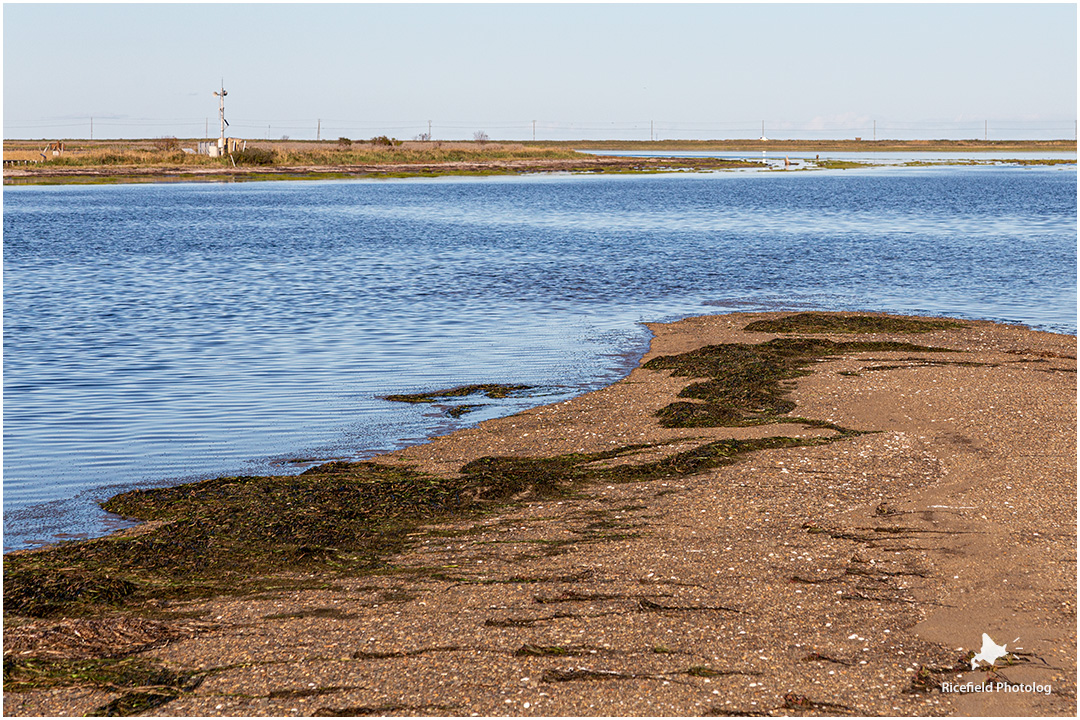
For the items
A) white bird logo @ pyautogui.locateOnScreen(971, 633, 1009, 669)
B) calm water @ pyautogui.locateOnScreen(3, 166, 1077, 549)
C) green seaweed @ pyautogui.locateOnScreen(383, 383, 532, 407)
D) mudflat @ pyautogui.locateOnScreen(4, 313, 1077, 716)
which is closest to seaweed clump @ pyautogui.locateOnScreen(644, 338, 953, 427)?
mudflat @ pyautogui.locateOnScreen(4, 313, 1077, 716)

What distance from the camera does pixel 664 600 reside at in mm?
7684

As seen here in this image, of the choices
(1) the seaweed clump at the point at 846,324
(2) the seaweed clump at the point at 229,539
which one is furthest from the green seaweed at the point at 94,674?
(1) the seaweed clump at the point at 846,324

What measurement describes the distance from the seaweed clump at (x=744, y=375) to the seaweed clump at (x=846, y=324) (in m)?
1.86

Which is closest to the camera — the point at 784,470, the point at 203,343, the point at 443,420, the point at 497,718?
the point at 497,718

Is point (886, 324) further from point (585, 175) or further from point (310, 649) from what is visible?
point (585, 175)

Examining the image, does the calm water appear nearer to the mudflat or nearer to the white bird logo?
the mudflat

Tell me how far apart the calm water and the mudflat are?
2.95 m

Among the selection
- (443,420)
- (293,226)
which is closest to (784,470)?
(443,420)

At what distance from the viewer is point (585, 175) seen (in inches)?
4658

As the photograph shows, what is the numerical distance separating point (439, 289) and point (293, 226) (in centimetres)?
2605

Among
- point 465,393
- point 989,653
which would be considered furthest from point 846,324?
point 989,653

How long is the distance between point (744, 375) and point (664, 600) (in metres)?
8.78

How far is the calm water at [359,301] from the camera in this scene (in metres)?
13.5

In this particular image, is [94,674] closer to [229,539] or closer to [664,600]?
[229,539]
